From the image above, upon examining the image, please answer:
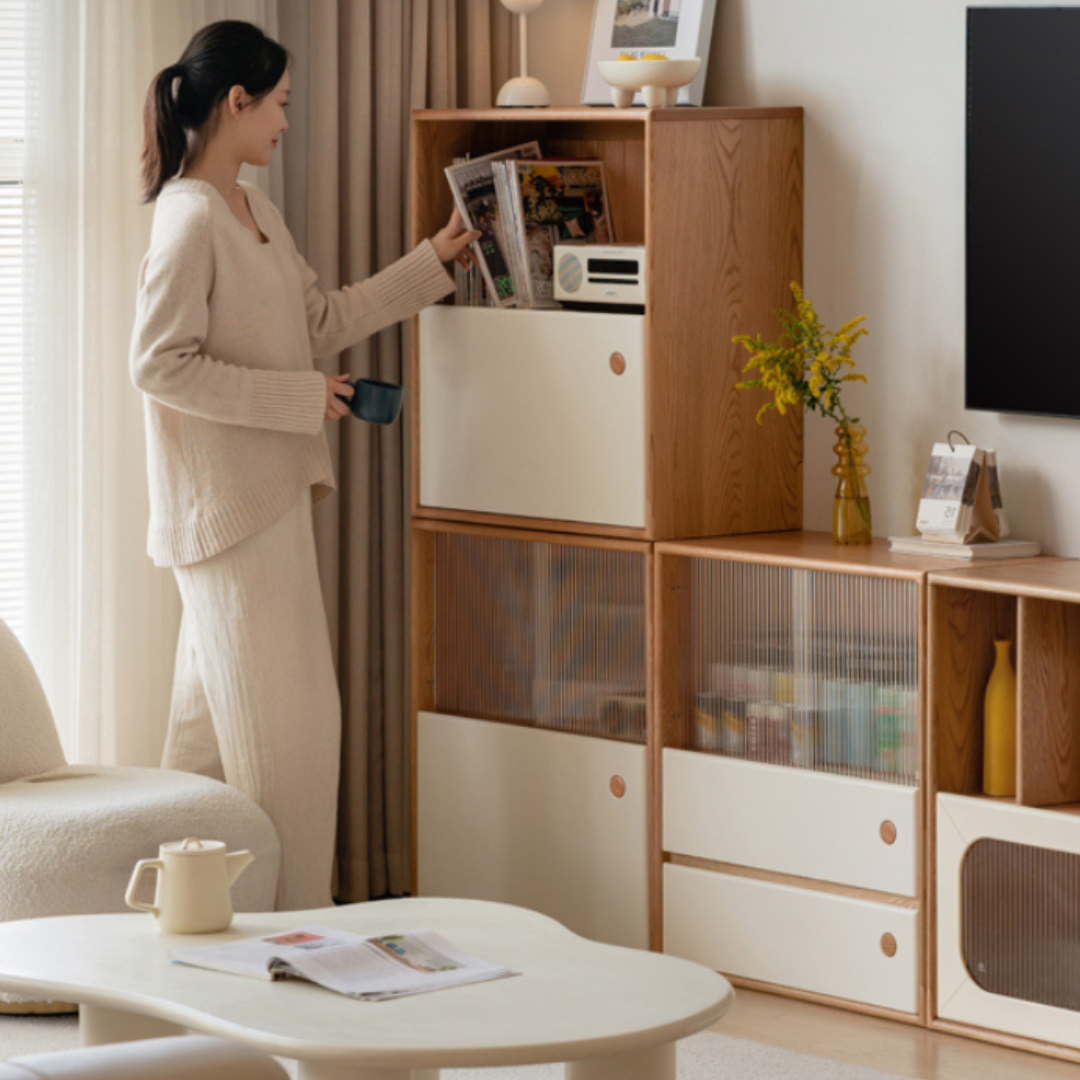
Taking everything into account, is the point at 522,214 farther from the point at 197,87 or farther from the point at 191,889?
the point at 191,889

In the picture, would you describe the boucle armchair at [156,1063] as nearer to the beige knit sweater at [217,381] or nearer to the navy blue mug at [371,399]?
the beige knit sweater at [217,381]

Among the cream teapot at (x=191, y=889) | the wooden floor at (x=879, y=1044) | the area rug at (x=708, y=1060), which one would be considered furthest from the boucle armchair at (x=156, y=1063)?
the wooden floor at (x=879, y=1044)

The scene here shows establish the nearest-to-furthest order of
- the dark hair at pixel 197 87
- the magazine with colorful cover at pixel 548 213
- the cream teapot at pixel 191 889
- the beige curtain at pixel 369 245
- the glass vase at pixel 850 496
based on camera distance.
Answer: the cream teapot at pixel 191 889, the dark hair at pixel 197 87, the glass vase at pixel 850 496, the magazine with colorful cover at pixel 548 213, the beige curtain at pixel 369 245

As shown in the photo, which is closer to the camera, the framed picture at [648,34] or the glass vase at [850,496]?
the glass vase at [850,496]

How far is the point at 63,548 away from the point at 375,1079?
1.85 m

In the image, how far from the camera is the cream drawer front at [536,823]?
378cm

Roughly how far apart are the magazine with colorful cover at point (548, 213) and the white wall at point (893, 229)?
0.36 meters

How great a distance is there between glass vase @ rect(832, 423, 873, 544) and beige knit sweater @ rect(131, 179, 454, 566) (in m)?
→ 0.91

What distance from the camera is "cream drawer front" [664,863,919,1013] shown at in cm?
345

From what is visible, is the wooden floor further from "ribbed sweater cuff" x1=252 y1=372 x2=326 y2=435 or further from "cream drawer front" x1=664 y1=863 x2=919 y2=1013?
"ribbed sweater cuff" x1=252 y1=372 x2=326 y2=435

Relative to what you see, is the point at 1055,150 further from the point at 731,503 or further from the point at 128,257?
the point at 128,257

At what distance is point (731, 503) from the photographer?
3.82 metres

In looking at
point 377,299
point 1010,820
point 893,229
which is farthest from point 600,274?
point 1010,820

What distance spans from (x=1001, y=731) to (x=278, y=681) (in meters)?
1.22
